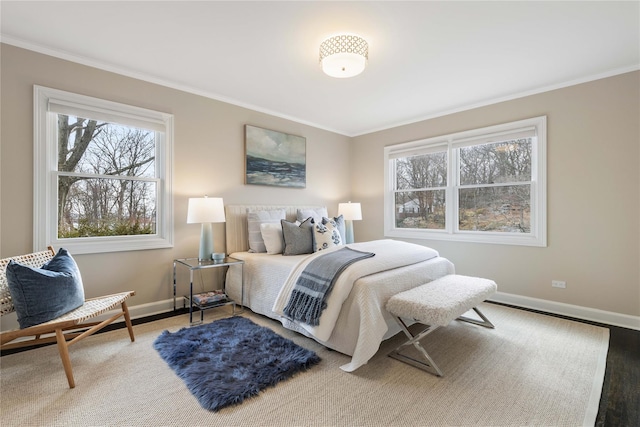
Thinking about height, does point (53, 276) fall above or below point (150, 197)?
below

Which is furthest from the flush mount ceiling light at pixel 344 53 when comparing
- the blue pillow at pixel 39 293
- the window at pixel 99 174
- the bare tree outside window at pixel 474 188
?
the blue pillow at pixel 39 293

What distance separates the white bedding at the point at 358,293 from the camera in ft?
7.02

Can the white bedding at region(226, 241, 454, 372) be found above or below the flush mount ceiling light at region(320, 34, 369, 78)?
below

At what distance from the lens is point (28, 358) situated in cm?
226

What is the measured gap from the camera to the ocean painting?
402cm

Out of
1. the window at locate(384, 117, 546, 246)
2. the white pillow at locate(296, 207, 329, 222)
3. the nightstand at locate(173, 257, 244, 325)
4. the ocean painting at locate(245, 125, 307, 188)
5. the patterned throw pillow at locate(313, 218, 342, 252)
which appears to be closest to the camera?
the nightstand at locate(173, 257, 244, 325)

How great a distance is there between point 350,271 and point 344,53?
1.69 meters

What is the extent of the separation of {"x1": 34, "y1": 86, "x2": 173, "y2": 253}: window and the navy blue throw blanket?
1.72 metres

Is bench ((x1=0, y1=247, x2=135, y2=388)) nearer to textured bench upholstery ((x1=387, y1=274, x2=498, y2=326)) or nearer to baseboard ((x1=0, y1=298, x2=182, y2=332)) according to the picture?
baseboard ((x1=0, y1=298, x2=182, y2=332))

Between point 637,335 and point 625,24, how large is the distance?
261 centimetres

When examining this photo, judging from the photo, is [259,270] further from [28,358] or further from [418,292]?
[28,358]

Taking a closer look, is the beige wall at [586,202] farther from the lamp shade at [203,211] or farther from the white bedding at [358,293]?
the lamp shade at [203,211]

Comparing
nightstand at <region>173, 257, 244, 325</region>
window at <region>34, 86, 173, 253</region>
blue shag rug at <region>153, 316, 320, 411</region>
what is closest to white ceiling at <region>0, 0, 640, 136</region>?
window at <region>34, 86, 173, 253</region>

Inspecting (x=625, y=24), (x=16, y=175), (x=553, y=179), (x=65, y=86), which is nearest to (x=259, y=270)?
(x=16, y=175)
